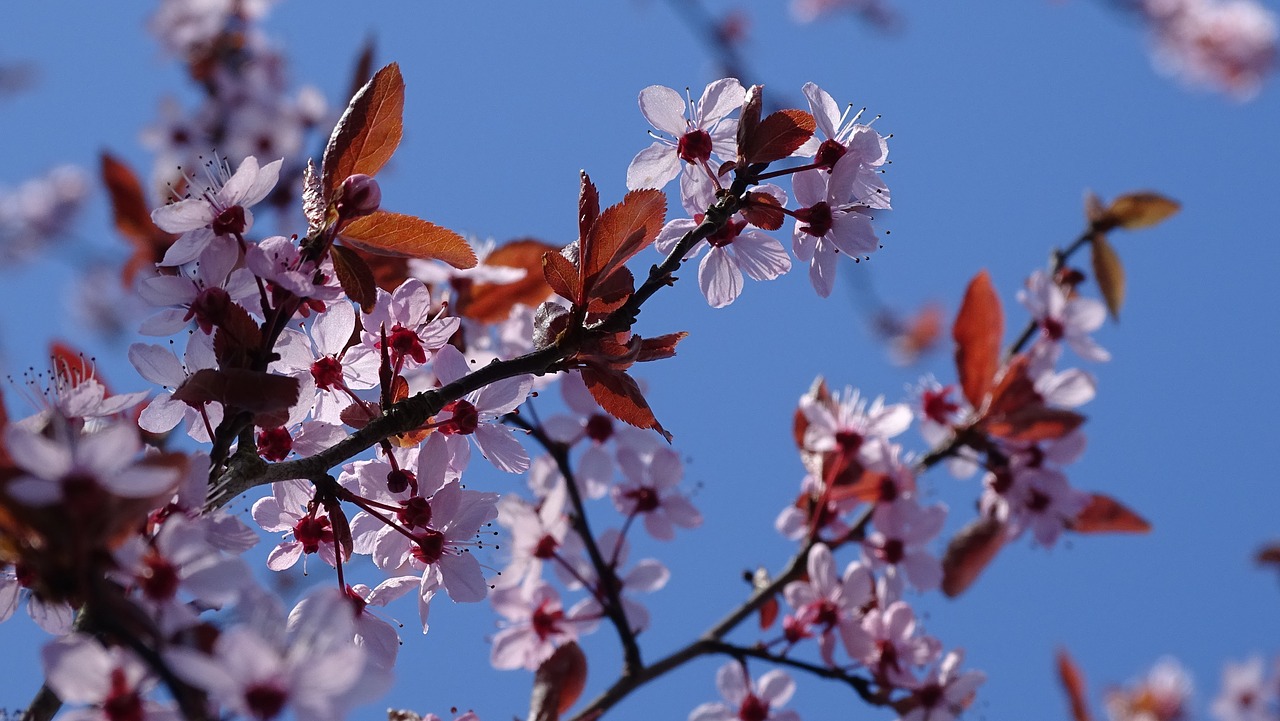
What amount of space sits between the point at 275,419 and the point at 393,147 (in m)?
0.35

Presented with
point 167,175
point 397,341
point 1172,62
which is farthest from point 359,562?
point 1172,62

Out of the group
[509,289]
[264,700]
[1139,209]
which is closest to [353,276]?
[264,700]

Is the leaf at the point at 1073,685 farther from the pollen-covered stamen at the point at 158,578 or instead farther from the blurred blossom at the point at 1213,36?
the blurred blossom at the point at 1213,36

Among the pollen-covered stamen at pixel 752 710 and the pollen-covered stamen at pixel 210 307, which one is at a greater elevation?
the pollen-covered stamen at pixel 210 307

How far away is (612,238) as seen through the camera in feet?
3.69

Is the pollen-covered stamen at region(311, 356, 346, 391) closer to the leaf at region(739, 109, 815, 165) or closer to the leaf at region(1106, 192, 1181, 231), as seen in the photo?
the leaf at region(739, 109, 815, 165)

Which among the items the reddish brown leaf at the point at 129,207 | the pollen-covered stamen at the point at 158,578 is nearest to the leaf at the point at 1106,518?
the pollen-covered stamen at the point at 158,578

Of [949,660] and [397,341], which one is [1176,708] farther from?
[397,341]

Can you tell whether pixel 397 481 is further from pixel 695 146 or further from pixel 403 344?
pixel 695 146

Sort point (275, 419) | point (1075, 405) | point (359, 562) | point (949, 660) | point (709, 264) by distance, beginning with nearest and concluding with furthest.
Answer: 1. point (275, 419)
2. point (709, 264)
3. point (359, 562)
4. point (949, 660)
5. point (1075, 405)

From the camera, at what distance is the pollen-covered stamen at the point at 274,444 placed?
118 centimetres

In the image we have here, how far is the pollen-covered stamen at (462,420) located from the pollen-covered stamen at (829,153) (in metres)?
0.52

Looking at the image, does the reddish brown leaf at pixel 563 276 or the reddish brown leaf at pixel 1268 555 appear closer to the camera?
the reddish brown leaf at pixel 563 276

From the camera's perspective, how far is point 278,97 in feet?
14.8
